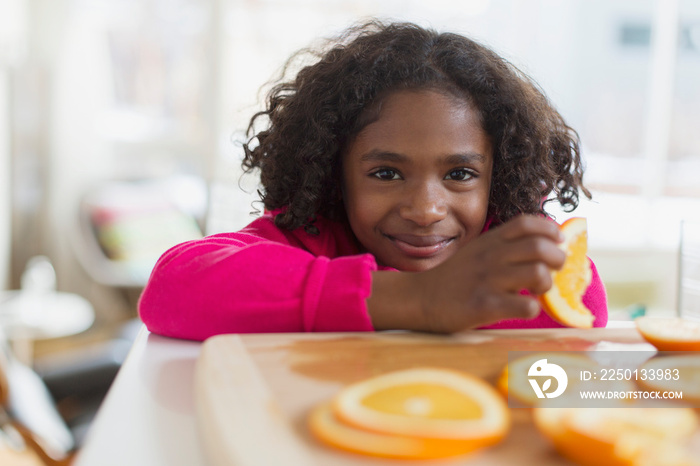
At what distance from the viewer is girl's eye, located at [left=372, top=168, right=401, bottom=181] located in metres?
1.00

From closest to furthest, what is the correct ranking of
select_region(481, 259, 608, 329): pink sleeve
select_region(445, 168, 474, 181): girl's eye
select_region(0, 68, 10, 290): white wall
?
1. select_region(481, 259, 608, 329): pink sleeve
2. select_region(445, 168, 474, 181): girl's eye
3. select_region(0, 68, 10, 290): white wall

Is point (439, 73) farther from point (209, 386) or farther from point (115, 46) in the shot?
point (115, 46)

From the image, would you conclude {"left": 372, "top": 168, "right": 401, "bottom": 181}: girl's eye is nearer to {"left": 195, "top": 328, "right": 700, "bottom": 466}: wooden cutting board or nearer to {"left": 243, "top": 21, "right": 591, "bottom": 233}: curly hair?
{"left": 243, "top": 21, "right": 591, "bottom": 233}: curly hair

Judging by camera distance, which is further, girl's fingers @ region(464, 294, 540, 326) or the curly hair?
the curly hair

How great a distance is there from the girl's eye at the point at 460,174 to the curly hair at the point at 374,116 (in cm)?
10

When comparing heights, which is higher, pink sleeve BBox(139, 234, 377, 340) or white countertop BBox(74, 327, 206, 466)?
pink sleeve BBox(139, 234, 377, 340)

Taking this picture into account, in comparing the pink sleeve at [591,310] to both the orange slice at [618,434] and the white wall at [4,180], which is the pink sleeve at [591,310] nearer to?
the orange slice at [618,434]

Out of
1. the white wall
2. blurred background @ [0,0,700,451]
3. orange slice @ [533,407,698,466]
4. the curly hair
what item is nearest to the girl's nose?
the curly hair

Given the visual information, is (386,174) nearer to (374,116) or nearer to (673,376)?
(374,116)

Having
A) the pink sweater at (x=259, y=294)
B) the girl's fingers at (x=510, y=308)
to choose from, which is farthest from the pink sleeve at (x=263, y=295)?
the girl's fingers at (x=510, y=308)

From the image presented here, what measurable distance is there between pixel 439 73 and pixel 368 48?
0.45 feet

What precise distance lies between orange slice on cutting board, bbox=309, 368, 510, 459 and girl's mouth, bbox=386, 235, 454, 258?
569 millimetres

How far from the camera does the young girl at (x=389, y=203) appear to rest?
630 millimetres

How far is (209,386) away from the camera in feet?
1.50
